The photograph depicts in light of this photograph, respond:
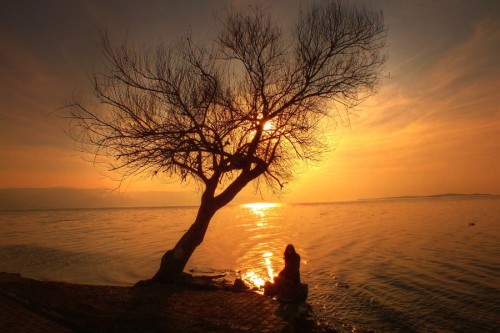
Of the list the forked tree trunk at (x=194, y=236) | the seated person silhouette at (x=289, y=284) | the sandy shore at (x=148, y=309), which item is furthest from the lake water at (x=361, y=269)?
the forked tree trunk at (x=194, y=236)

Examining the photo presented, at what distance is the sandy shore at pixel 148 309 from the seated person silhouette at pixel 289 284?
79 centimetres

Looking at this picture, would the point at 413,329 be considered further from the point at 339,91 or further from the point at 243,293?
the point at 339,91

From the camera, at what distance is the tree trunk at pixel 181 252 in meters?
12.9

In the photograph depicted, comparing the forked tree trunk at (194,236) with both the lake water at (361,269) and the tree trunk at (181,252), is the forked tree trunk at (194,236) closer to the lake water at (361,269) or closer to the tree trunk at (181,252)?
the tree trunk at (181,252)

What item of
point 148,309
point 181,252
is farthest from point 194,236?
point 148,309

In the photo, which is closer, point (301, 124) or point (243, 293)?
point (243, 293)

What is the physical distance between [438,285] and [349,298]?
16.1 ft

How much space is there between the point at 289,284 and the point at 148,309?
16.8ft

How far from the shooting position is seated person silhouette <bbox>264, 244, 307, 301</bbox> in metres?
11.7

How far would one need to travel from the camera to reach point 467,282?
15.3 metres

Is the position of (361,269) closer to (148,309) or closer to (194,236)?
(194,236)

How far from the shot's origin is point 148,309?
9.43m

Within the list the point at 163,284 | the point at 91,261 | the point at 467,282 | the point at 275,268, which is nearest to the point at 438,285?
the point at 467,282

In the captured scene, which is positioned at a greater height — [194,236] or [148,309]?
[194,236]
